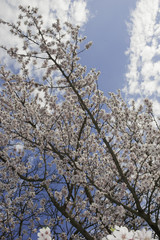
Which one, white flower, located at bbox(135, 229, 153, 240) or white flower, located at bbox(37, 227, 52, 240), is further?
white flower, located at bbox(37, 227, 52, 240)

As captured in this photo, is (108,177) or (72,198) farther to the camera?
(72,198)

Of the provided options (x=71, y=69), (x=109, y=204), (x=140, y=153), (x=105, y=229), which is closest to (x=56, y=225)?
(x=105, y=229)

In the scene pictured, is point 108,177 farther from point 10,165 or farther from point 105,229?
point 10,165

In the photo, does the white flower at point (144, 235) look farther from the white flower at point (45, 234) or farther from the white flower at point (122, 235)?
the white flower at point (45, 234)

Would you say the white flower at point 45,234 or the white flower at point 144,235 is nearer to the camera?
the white flower at point 144,235

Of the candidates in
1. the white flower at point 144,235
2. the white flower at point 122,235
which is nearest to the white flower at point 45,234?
the white flower at point 122,235

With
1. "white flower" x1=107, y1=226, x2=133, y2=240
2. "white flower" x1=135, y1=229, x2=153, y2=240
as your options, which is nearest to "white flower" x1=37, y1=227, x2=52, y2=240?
"white flower" x1=107, y1=226, x2=133, y2=240

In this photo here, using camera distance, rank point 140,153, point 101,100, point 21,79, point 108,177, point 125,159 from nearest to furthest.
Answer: point 140,153 < point 108,177 < point 125,159 < point 101,100 < point 21,79

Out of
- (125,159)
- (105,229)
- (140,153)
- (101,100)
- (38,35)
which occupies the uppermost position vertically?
(38,35)

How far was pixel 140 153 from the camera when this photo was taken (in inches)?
218

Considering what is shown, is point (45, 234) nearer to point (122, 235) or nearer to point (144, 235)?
point (122, 235)

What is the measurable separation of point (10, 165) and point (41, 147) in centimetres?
139

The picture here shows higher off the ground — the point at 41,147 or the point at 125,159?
the point at 41,147

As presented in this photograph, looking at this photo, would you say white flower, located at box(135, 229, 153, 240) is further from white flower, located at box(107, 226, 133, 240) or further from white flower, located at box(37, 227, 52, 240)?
white flower, located at box(37, 227, 52, 240)
